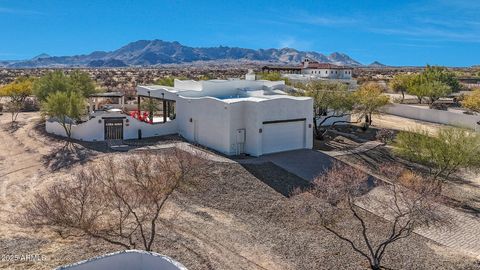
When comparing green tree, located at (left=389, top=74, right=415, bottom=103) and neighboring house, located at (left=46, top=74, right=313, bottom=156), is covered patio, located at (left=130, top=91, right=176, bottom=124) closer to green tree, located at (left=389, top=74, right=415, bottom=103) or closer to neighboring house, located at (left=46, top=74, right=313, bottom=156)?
neighboring house, located at (left=46, top=74, right=313, bottom=156)

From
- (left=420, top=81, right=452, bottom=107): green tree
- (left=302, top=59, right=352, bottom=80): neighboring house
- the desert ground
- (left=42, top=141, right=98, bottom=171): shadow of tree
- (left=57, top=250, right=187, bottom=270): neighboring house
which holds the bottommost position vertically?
the desert ground

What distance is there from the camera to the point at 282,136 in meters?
30.8

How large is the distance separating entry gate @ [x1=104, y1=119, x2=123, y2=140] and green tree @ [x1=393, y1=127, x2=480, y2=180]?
20.2 metres

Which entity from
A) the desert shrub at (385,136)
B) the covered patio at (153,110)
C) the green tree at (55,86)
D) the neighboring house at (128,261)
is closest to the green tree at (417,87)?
the desert shrub at (385,136)

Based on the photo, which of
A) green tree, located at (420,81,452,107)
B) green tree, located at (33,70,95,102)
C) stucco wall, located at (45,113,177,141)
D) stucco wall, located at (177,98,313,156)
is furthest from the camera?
green tree, located at (420,81,452,107)

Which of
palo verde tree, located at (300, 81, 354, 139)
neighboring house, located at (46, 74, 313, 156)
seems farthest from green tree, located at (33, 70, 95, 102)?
palo verde tree, located at (300, 81, 354, 139)

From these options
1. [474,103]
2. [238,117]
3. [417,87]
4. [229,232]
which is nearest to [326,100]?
[238,117]

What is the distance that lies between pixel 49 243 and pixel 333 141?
85.4 ft

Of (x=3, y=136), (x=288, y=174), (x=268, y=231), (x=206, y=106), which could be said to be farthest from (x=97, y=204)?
(x=3, y=136)

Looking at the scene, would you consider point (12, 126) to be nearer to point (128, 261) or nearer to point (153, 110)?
point (153, 110)

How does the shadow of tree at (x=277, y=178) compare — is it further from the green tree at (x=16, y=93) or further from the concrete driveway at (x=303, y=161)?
the green tree at (x=16, y=93)

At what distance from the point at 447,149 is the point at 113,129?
2289 centimetres

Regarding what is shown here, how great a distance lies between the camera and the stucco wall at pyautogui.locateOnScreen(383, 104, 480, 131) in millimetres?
46156

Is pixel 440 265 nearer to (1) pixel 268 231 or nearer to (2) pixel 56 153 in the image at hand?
(1) pixel 268 231
